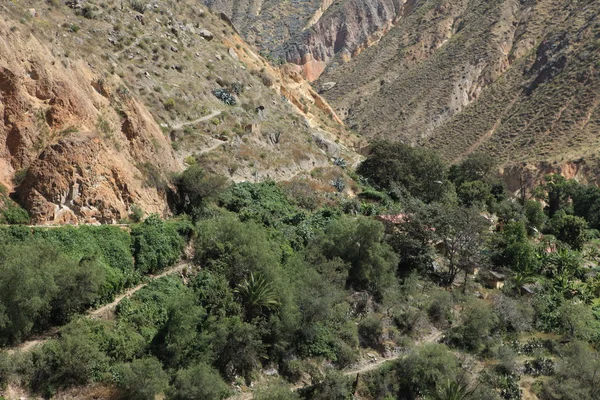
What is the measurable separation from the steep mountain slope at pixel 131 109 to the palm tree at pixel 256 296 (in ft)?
19.4

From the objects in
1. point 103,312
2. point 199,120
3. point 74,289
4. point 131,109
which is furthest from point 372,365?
point 199,120

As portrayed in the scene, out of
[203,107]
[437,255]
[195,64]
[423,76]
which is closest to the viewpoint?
[437,255]

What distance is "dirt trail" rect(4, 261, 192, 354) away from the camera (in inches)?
645

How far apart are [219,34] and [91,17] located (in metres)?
17.0

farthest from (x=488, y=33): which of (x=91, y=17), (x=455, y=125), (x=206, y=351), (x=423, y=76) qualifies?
(x=206, y=351)

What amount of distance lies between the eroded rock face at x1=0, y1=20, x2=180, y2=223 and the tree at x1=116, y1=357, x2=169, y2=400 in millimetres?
6542

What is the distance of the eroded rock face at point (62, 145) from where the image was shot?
1978 centimetres

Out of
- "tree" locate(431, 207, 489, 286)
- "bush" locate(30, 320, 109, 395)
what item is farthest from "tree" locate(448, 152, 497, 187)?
"bush" locate(30, 320, 109, 395)

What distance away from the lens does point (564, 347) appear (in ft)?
87.0

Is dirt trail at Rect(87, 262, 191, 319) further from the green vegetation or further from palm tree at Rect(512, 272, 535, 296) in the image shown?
palm tree at Rect(512, 272, 535, 296)

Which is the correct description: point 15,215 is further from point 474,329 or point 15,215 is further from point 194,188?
point 474,329

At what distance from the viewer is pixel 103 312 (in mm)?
18547

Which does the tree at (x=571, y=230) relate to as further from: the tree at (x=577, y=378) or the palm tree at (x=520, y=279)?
the tree at (x=577, y=378)

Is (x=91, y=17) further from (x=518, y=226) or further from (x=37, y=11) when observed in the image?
(x=518, y=226)
